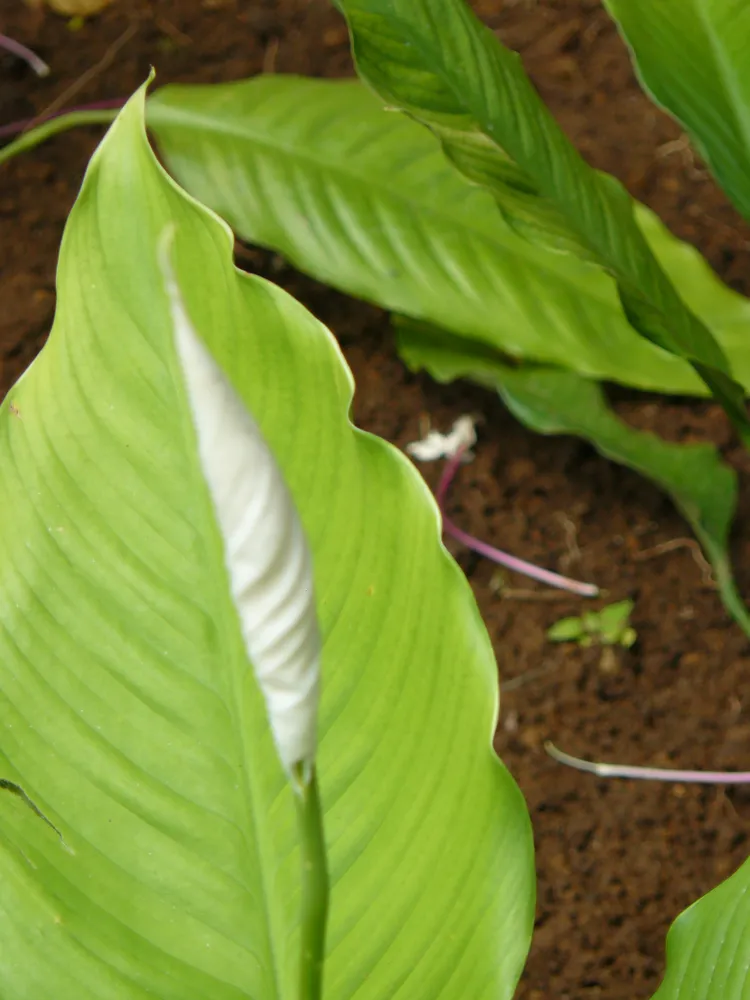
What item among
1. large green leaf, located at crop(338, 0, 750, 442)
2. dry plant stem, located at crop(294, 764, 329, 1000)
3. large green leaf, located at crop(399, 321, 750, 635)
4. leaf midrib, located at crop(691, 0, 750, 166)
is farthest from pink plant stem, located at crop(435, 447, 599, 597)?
dry plant stem, located at crop(294, 764, 329, 1000)

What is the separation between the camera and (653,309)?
1.94 ft

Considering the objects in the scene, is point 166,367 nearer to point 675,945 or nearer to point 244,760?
point 244,760

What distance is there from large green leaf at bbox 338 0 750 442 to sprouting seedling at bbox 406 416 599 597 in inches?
10.7

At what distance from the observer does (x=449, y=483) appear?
0.86m

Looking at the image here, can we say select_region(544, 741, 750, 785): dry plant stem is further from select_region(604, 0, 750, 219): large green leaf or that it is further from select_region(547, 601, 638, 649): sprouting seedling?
select_region(604, 0, 750, 219): large green leaf

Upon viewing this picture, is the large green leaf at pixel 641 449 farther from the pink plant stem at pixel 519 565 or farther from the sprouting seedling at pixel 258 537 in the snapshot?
the sprouting seedling at pixel 258 537

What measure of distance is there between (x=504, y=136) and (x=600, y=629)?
457 mm

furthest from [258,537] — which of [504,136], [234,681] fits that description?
[504,136]

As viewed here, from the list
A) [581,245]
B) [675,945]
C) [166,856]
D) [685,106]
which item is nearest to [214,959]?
[166,856]

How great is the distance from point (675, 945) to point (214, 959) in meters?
0.24

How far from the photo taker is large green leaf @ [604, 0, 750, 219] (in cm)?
61

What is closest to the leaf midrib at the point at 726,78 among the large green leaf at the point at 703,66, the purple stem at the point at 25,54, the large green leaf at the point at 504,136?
the large green leaf at the point at 703,66

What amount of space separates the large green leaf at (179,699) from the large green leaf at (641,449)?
0.31m

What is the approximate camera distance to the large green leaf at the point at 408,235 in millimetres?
779
